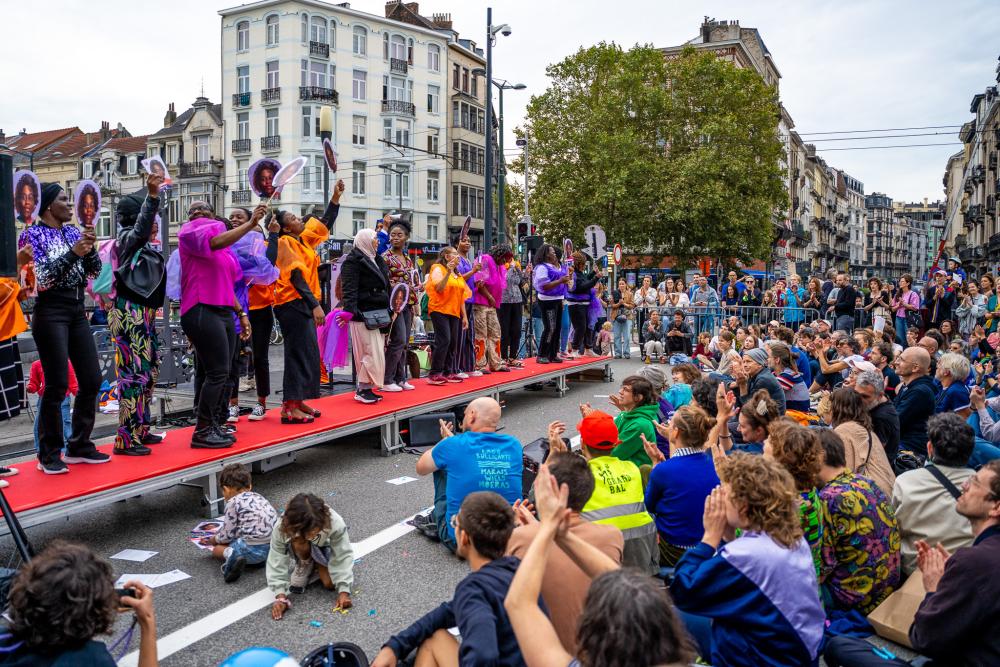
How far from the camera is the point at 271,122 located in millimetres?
46562

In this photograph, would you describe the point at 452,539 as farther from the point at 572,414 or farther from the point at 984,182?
the point at 984,182

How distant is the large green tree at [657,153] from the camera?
111 feet

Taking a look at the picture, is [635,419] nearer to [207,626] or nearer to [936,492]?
[936,492]

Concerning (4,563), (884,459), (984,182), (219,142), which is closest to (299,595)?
(4,563)

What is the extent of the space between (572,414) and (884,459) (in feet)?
18.9

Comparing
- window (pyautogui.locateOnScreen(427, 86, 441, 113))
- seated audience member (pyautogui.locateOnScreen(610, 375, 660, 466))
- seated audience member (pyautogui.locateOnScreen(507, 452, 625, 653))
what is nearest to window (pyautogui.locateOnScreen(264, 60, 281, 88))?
window (pyautogui.locateOnScreen(427, 86, 441, 113))

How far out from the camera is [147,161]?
18.7 feet

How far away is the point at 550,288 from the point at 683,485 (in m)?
8.11

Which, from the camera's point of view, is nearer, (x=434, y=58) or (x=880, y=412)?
(x=880, y=412)

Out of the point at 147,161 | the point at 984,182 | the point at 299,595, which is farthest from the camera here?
the point at 984,182

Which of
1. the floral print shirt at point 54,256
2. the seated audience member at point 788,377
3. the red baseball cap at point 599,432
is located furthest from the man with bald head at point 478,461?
the seated audience member at point 788,377

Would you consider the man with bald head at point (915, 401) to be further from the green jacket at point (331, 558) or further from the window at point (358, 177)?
the window at point (358, 177)

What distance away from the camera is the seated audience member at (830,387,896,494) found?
492 cm

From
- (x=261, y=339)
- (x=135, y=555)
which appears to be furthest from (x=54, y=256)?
(x=261, y=339)
